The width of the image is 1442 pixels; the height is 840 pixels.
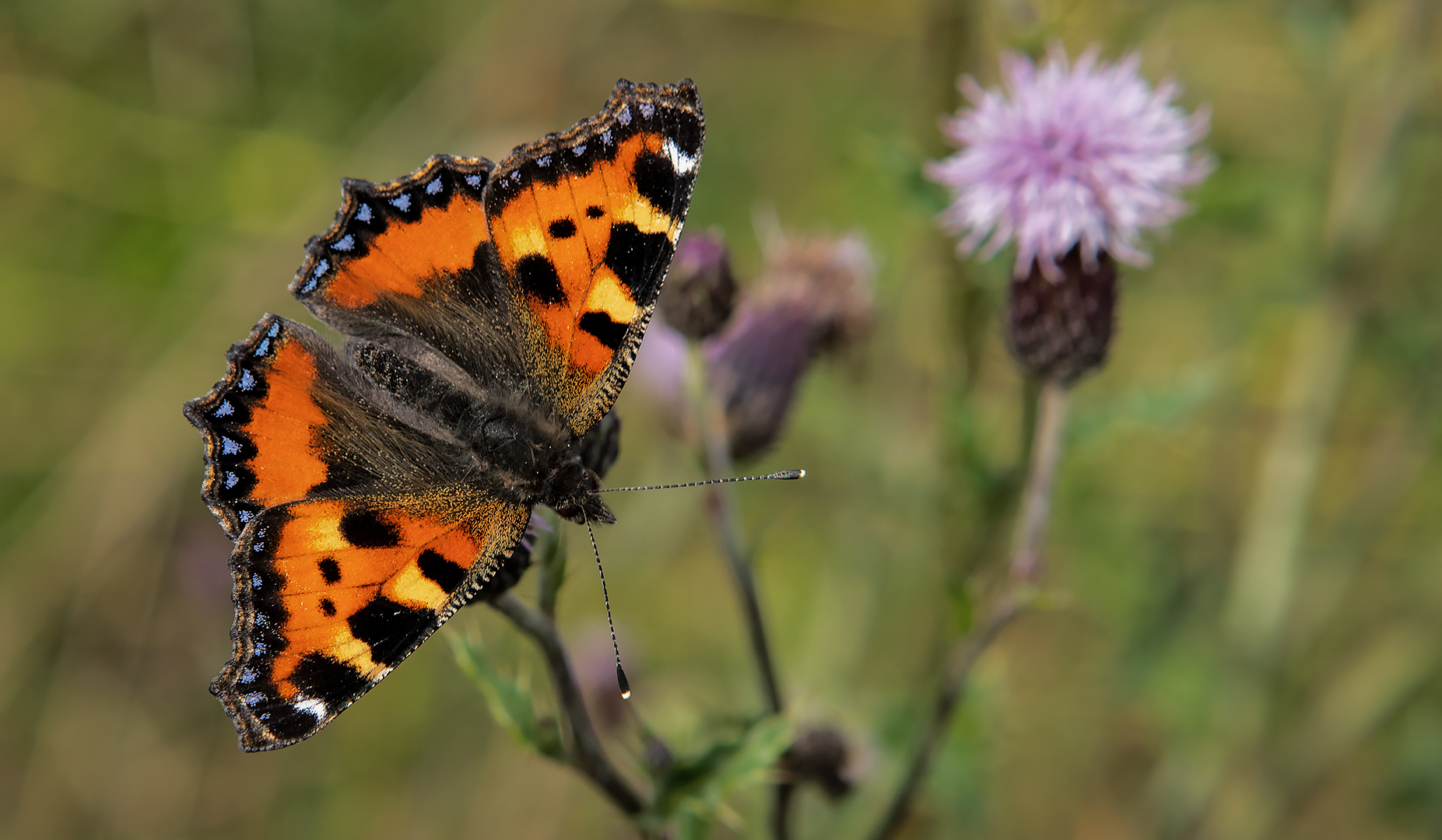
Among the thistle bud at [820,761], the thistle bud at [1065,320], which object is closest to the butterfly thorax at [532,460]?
the thistle bud at [820,761]

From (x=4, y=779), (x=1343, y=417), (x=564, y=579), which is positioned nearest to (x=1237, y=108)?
(x=1343, y=417)

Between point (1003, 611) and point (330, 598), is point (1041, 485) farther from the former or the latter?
point (330, 598)

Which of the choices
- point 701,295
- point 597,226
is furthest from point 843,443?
point 597,226

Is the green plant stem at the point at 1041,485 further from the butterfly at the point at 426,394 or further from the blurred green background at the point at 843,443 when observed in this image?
the butterfly at the point at 426,394

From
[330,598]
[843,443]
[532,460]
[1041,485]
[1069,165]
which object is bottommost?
[330,598]

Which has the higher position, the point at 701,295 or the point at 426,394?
the point at 701,295

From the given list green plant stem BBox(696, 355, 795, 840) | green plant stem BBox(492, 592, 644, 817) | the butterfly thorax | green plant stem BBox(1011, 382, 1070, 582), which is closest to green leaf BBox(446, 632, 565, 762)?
green plant stem BBox(492, 592, 644, 817)

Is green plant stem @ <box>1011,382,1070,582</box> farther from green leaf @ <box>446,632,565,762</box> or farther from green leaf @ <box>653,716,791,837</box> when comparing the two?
green leaf @ <box>446,632,565,762</box>
